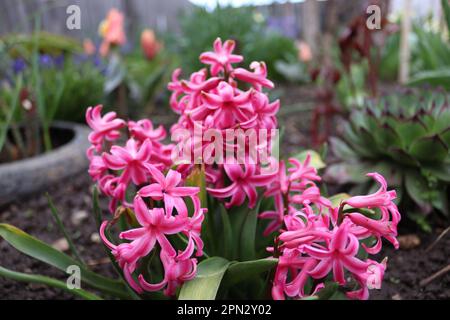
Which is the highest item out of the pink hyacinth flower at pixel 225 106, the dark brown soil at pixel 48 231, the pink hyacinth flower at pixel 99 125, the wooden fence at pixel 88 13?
the wooden fence at pixel 88 13

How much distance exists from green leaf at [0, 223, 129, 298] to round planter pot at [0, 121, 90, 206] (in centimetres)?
108

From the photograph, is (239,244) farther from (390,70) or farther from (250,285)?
(390,70)

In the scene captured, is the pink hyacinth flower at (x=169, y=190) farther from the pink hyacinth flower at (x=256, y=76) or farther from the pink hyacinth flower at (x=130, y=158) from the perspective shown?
the pink hyacinth flower at (x=256, y=76)

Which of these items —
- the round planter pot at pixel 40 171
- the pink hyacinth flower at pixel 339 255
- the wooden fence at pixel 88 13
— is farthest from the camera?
the wooden fence at pixel 88 13

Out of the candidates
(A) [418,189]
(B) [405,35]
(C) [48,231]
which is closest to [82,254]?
(C) [48,231]

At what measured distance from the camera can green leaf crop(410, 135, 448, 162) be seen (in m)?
1.45

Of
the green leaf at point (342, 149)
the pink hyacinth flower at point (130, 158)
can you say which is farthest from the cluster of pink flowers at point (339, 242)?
the green leaf at point (342, 149)

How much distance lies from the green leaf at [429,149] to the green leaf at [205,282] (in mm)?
841

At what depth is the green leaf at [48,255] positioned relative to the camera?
39.2 inches

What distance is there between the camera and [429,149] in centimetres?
148

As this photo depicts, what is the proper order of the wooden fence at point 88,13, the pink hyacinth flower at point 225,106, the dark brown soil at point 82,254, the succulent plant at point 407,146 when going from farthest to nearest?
1. the wooden fence at point 88,13
2. the succulent plant at point 407,146
3. the dark brown soil at point 82,254
4. the pink hyacinth flower at point 225,106

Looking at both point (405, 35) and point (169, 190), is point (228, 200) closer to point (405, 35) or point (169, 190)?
point (169, 190)

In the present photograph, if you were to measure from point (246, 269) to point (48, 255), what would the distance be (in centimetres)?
46
